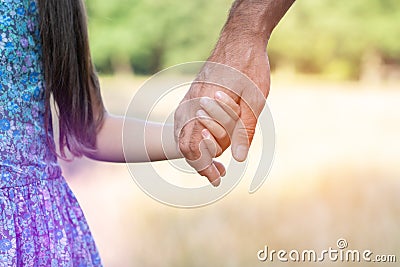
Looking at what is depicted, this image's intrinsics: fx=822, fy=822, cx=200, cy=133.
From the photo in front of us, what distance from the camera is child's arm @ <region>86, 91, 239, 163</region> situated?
1.04 metres

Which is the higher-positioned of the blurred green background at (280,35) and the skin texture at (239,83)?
the blurred green background at (280,35)

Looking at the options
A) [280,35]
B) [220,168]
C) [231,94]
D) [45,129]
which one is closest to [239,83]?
[231,94]

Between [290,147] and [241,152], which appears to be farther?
[290,147]

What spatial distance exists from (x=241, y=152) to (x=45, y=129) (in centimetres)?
30

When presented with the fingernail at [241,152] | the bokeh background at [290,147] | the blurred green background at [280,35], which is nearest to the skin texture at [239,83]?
the fingernail at [241,152]

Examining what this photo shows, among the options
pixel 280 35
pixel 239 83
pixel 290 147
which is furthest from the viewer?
pixel 280 35

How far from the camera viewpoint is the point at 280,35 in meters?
10.0

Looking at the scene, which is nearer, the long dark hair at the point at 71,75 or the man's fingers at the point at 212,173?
the man's fingers at the point at 212,173

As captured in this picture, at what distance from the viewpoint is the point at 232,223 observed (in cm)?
354

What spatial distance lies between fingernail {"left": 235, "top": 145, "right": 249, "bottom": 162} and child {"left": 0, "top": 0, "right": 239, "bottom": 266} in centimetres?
3

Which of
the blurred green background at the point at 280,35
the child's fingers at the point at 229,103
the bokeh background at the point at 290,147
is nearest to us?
the child's fingers at the point at 229,103

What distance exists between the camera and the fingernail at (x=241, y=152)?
3.41ft

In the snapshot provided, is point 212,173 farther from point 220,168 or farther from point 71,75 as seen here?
point 71,75

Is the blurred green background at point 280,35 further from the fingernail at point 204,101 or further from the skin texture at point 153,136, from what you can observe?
the fingernail at point 204,101
